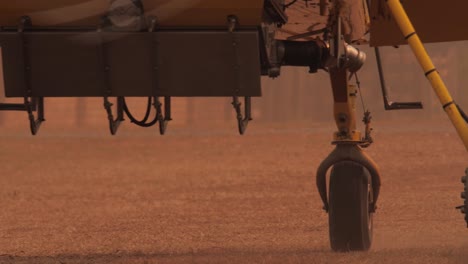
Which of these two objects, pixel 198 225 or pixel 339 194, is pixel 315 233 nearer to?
pixel 198 225

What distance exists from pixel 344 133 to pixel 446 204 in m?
8.15

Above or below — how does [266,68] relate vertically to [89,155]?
above

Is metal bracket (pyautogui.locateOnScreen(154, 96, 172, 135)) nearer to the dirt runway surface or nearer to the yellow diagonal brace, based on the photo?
the yellow diagonal brace

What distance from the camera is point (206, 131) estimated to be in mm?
48625

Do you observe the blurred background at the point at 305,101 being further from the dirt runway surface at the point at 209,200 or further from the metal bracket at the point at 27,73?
the metal bracket at the point at 27,73

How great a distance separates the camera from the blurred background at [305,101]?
58.3m

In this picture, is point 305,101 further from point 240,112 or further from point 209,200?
point 240,112

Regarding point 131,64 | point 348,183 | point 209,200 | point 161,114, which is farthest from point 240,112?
point 209,200

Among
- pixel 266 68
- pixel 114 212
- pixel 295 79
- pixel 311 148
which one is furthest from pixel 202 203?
pixel 295 79

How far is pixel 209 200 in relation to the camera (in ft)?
76.1

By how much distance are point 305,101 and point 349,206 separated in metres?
47.2

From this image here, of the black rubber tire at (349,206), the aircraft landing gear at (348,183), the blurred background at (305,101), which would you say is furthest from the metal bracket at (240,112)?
the blurred background at (305,101)

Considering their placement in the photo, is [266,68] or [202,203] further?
[202,203]

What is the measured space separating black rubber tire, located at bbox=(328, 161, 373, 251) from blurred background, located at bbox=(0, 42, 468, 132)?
44.1 metres
